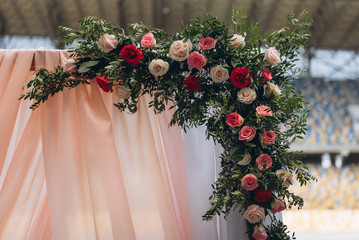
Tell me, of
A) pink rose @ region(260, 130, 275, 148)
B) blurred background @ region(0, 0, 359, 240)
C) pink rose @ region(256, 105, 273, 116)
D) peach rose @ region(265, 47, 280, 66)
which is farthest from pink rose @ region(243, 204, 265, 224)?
blurred background @ region(0, 0, 359, 240)

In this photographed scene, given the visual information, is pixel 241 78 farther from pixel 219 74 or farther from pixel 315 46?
pixel 315 46

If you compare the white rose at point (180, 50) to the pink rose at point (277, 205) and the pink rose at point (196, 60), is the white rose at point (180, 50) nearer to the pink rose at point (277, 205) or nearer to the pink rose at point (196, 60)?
the pink rose at point (196, 60)

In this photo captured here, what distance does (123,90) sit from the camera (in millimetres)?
1678

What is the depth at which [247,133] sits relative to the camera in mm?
1527

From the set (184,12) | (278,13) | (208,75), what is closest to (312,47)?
(278,13)

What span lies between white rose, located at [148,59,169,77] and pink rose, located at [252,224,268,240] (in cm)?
78

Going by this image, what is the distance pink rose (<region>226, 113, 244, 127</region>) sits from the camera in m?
1.53

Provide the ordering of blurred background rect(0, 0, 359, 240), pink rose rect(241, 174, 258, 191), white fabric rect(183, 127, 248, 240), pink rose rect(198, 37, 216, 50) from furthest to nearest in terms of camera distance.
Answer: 1. blurred background rect(0, 0, 359, 240)
2. white fabric rect(183, 127, 248, 240)
3. pink rose rect(198, 37, 216, 50)
4. pink rose rect(241, 174, 258, 191)

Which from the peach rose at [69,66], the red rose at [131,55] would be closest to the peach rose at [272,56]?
the red rose at [131,55]

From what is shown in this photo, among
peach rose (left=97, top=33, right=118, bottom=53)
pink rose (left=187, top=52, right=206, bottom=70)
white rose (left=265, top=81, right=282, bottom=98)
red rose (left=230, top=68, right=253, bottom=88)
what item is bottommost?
white rose (left=265, top=81, right=282, bottom=98)

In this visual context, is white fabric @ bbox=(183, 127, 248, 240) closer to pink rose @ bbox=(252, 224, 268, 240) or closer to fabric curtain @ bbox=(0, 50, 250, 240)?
fabric curtain @ bbox=(0, 50, 250, 240)

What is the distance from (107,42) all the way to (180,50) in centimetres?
33

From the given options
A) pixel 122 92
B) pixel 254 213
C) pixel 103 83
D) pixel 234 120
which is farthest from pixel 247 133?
pixel 103 83

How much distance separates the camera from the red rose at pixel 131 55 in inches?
64.1
